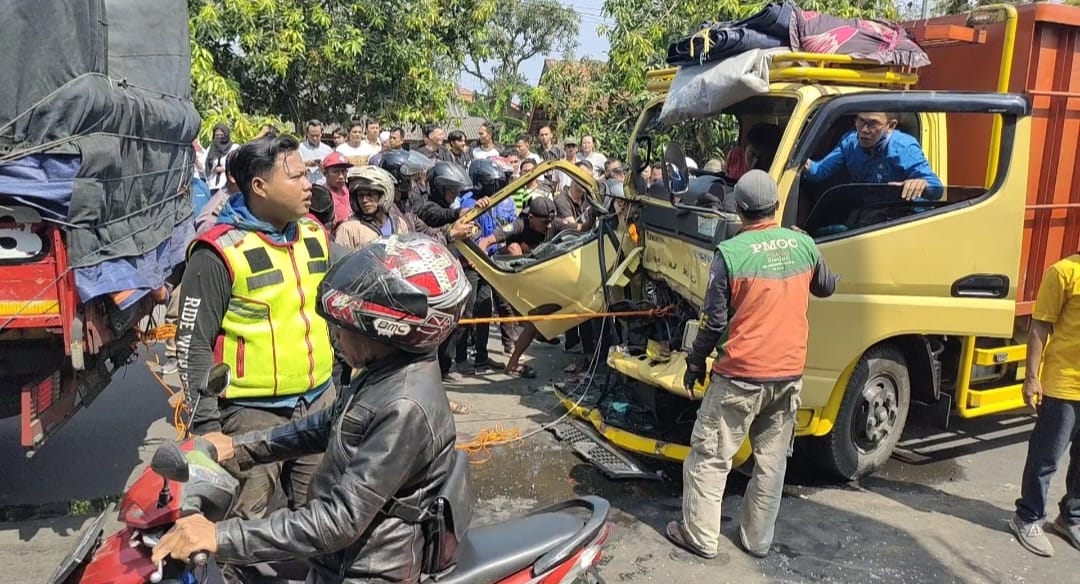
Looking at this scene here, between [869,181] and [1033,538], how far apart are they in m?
2.04

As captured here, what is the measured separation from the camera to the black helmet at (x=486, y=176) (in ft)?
25.0

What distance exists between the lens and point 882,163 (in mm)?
4730

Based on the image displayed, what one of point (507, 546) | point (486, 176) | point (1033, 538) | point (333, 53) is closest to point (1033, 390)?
point (1033, 538)

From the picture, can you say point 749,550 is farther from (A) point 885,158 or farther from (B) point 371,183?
(B) point 371,183

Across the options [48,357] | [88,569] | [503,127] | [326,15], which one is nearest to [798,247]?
[88,569]

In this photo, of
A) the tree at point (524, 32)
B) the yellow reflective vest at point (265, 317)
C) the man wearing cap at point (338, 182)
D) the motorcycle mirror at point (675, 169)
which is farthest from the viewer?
the tree at point (524, 32)

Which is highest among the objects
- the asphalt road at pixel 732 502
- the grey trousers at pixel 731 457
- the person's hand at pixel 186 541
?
the person's hand at pixel 186 541

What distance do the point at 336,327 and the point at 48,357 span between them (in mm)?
2583

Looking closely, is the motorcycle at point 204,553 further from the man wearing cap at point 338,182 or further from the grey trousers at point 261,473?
the man wearing cap at point 338,182

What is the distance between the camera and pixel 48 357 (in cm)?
382

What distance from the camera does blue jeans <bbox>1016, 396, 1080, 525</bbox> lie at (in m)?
4.10

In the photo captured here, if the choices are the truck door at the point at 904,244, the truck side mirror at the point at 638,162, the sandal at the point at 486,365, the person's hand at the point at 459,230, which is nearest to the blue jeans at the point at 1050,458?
the truck door at the point at 904,244

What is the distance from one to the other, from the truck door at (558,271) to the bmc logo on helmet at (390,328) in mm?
3764

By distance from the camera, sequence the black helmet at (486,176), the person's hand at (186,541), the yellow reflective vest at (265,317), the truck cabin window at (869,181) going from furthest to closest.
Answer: the black helmet at (486,176)
the truck cabin window at (869,181)
the yellow reflective vest at (265,317)
the person's hand at (186,541)
